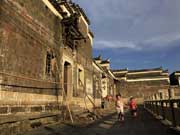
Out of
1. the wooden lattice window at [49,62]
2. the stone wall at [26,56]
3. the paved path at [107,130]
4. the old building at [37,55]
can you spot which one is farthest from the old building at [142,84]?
the paved path at [107,130]

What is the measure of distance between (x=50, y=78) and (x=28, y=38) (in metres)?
2.31

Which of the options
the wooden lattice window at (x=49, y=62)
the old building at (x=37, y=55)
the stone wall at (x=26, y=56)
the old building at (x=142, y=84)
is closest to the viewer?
the stone wall at (x=26, y=56)

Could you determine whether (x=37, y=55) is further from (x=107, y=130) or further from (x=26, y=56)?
(x=107, y=130)

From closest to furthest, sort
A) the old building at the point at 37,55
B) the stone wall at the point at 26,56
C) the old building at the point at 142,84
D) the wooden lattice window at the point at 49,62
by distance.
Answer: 1. the stone wall at the point at 26,56
2. the old building at the point at 37,55
3. the wooden lattice window at the point at 49,62
4. the old building at the point at 142,84

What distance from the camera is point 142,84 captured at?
40.9m

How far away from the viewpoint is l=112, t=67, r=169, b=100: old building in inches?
1540

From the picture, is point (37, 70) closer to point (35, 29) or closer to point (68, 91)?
point (35, 29)

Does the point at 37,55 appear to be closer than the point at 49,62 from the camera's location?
Yes

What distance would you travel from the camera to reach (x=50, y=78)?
9.01m

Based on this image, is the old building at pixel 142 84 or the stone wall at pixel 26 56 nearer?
the stone wall at pixel 26 56

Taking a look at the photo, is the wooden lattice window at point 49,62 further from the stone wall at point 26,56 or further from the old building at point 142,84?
the old building at point 142,84

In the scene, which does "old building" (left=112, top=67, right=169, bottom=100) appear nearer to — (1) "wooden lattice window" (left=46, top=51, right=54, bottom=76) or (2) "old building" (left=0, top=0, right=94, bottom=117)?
(2) "old building" (left=0, top=0, right=94, bottom=117)

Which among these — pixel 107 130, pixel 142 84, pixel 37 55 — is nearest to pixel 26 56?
pixel 37 55

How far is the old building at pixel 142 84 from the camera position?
39125 mm
